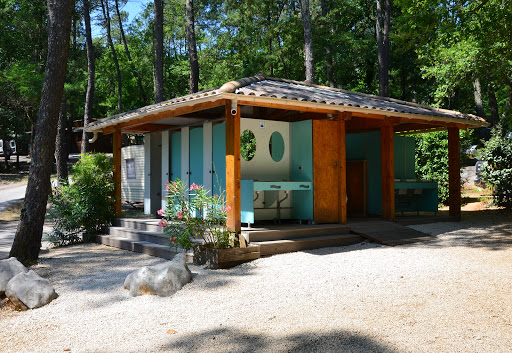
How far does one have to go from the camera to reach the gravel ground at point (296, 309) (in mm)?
3854

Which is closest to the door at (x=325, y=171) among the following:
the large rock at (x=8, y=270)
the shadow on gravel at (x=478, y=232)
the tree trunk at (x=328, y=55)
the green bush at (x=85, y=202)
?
the shadow on gravel at (x=478, y=232)

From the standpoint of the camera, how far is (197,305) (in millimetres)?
5039

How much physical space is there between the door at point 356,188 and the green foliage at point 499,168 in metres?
3.68

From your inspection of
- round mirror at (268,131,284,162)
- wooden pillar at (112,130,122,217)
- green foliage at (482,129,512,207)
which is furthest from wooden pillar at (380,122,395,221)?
wooden pillar at (112,130,122,217)

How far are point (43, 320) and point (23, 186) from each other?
23354mm

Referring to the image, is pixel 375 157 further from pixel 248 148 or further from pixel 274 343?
pixel 274 343

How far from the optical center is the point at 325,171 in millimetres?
8742

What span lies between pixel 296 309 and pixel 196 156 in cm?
561

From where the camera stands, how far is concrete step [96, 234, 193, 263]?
26.0 ft

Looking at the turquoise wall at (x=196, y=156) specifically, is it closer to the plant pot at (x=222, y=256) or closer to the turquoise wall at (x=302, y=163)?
the turquoise wall at (x=302, y=163)

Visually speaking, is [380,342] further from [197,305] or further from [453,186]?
[453,186]

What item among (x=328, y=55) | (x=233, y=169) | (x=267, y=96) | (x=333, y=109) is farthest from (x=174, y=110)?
(x=328, y=55)

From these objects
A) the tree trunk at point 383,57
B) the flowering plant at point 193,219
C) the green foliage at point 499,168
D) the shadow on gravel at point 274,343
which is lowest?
the shadow on gravel at point 274,343

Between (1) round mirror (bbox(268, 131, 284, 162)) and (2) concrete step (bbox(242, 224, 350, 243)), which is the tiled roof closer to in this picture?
(1) round mirror (bbox(268, 131, 284, 162))
